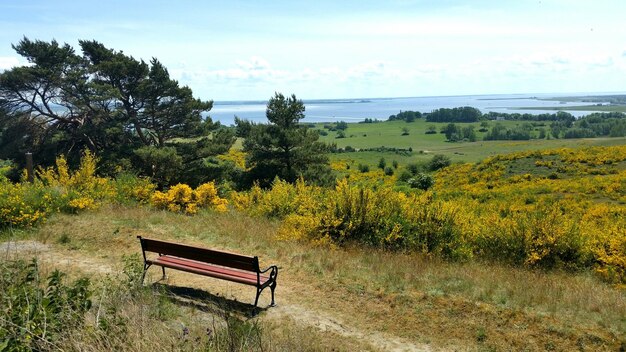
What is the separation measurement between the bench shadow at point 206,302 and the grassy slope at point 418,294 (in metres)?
0.17

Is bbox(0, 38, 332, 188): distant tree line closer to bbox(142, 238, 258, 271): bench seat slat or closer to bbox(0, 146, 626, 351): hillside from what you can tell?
bbox(0, 146, 626, 351): hillside

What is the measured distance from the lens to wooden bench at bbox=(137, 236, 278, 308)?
240 inches

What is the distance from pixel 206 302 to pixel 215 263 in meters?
0.60

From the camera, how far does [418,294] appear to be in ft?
21.6

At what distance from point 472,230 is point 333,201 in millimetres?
3231

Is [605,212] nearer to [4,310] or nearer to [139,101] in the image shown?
[4,310]

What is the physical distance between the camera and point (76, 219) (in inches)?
422

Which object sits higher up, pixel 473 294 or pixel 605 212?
pixel 473 294

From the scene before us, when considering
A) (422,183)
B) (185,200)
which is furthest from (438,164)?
(185,200)

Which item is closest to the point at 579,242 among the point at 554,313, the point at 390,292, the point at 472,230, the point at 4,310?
the point at 472,230

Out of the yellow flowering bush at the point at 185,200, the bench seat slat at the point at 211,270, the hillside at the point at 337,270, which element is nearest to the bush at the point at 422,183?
the hillside at the point at 337,270

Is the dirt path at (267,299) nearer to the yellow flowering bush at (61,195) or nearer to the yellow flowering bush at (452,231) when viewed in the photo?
the yellow flowering bush at (61,195)

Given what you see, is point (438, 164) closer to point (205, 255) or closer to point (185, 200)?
point (185, 200)

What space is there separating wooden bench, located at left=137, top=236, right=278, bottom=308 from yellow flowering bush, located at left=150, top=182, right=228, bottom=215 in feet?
19.8
